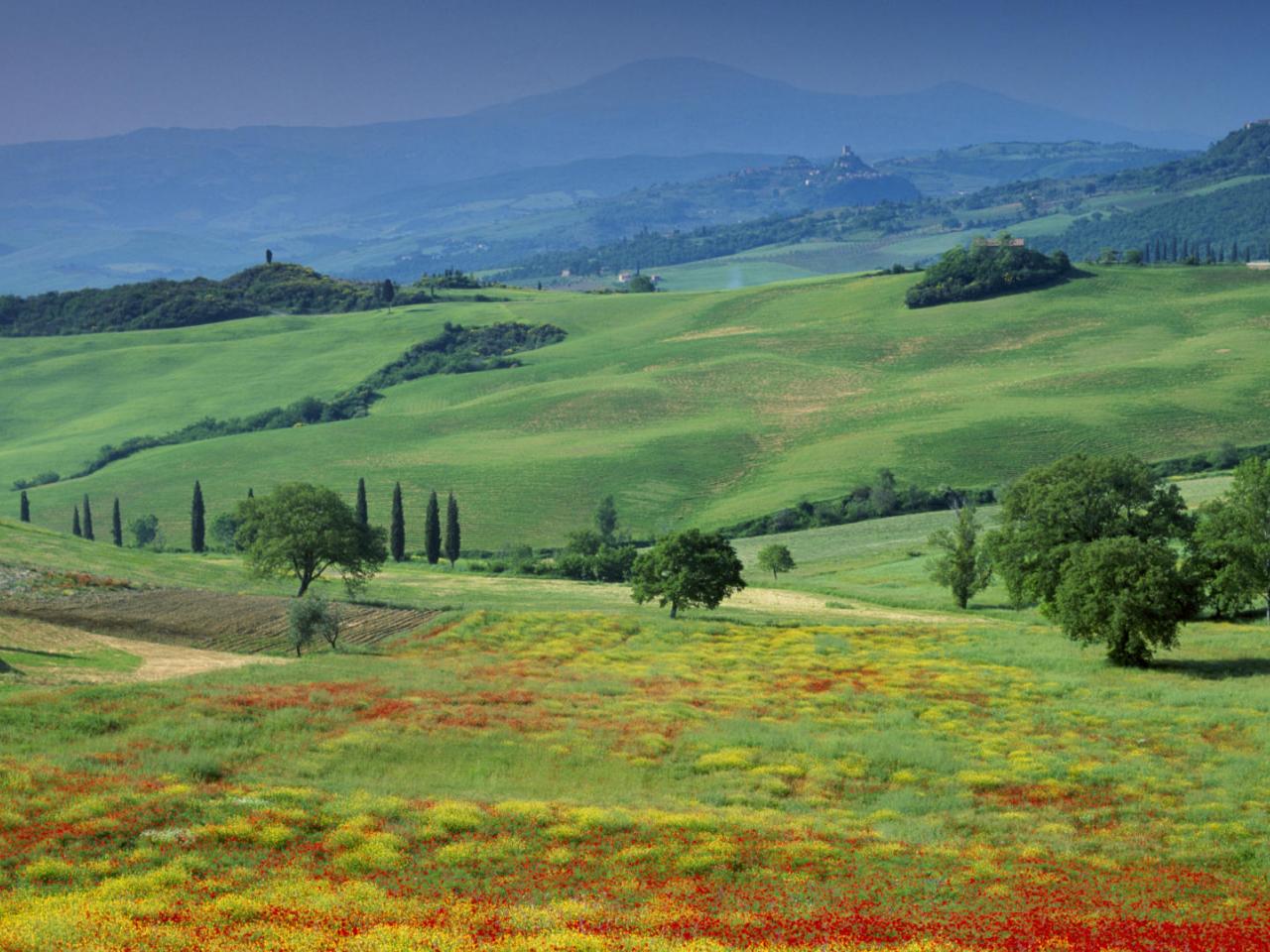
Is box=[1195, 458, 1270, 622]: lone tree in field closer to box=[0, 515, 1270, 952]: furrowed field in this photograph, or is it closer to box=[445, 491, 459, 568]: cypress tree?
box=[0, 515, 1270, 952]: furrowed field

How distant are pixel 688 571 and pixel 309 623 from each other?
28.0 meters

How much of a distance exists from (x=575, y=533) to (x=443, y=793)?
362 ft

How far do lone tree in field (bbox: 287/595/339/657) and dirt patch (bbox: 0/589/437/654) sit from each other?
3417mm

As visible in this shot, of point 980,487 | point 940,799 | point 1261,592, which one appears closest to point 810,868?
point 940,799

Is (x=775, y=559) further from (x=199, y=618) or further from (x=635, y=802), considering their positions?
(x=635, y=802)

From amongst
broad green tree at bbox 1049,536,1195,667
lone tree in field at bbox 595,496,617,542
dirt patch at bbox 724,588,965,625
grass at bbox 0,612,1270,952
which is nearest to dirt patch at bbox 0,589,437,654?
grass at bbox 0,612,1270,952

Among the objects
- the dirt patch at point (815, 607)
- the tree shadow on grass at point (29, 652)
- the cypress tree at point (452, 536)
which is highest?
the tree shadow on grass at point (29, 652)

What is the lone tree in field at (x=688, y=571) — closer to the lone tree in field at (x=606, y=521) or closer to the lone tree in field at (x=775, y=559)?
the lone tree in field at (x=775, y=559)

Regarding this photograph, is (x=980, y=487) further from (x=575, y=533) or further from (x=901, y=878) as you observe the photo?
(x=901, y=878)

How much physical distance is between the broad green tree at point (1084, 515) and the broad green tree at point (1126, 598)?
45.9 feet

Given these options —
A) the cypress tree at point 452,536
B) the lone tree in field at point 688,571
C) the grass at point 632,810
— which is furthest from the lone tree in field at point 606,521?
the grass at point 632,810

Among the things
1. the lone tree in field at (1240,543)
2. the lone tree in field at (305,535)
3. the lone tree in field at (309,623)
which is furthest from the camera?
the lone tree in field at (305,535)

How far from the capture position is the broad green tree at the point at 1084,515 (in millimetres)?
85188

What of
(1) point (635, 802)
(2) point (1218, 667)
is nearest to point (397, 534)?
(2) point (1218, 667)
